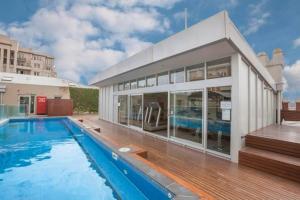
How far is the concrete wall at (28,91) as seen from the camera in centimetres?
1591

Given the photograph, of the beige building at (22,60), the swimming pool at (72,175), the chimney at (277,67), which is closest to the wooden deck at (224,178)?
the swimming pool at (72,175)

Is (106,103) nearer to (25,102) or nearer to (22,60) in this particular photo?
(25,102)

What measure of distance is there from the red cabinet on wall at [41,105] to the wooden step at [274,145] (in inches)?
670

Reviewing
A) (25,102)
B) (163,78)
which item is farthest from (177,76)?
(25,102)

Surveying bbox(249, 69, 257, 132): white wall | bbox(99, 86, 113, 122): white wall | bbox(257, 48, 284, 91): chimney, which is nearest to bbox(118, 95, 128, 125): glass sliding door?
bbox(99, 86, 113, 122): white wall

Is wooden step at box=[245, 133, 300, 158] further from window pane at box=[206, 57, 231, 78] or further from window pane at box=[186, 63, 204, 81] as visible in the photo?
window pane at box=[186, 63, 204, 81]

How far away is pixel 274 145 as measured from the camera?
4.17m

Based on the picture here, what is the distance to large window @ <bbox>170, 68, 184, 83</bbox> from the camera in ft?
19.7

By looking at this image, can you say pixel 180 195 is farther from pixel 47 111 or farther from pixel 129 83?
pixel 47 111

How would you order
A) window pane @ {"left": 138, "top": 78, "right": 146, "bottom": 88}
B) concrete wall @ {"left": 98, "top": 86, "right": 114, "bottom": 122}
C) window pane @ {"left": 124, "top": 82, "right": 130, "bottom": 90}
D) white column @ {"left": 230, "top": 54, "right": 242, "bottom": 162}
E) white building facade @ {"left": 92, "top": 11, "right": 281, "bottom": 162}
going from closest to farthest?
white building facade @ {"left": 92, "top": 11, "right": 281, "bottom": 162}
white column @ {"left": 230, "top": 54, "right": 242, "bottom": 162}
window pane @ {"left": 138, "top": 78, "right": 146, "bottom": 88}
window pane @ {"left": 124, "top": 82, "right": 130, "bottom": 90}
concrete wall @ {"left": 98, "top": 86, "right": 114, "bottom": 122}

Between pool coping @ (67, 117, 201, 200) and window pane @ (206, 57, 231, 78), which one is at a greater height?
window pane @ (206, 57, 231, 78)

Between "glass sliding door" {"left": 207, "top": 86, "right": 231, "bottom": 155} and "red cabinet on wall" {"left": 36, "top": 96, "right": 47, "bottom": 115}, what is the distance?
16079mm

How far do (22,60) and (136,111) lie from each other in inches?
1723

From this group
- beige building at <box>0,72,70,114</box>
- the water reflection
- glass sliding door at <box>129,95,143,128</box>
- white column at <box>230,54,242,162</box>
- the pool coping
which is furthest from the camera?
beige building at <box>0,72,70,114</box>
